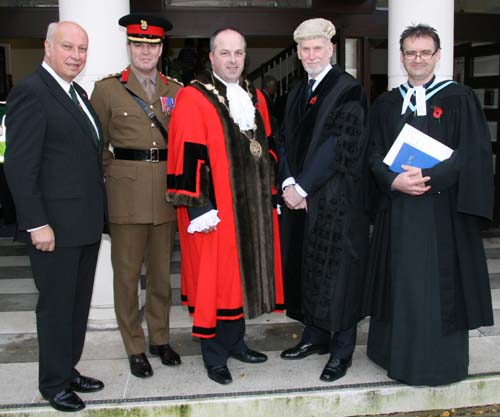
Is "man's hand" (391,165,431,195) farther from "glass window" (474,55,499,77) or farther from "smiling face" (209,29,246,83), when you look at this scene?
"glass window" (474,55,499,77)

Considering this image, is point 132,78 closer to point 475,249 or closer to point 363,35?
point 475,249

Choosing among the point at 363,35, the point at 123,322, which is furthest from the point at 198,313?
the point at 363,35

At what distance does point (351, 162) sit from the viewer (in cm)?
331

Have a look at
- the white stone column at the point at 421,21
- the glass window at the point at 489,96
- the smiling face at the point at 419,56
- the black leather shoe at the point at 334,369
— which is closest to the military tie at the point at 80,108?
the smiling face at the point at 419,56

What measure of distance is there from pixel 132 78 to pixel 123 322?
1.38 metres

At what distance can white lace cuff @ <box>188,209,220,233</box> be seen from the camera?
3217 millimetres

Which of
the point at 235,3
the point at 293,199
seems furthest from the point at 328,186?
the point at 235,3

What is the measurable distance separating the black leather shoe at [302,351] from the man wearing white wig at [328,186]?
0.75ft

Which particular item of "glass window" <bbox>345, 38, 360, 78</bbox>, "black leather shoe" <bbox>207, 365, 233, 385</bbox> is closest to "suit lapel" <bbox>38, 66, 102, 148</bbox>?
"black leather shoe" <bbox>207, 365, 233, 385</bbox>

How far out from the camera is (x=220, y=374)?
136 inches

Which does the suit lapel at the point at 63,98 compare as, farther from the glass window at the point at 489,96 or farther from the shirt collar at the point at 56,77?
the glass window at the point at 489,96

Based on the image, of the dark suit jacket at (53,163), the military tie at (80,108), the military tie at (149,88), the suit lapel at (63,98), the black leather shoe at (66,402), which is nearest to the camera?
the dark suit jacket at (53,163)

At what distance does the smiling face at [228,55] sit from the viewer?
3.27 metres

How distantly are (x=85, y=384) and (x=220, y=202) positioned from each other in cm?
123
